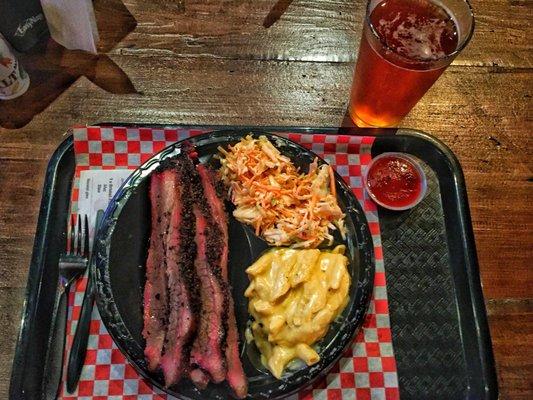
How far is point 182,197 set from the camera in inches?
85.8

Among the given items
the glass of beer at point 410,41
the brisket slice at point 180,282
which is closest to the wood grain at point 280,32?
the glass of beer at point 410,41

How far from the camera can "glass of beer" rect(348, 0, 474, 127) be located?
215 centimetres

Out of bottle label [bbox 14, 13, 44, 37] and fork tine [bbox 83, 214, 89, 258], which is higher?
bottle label [bbox 14, 13, 44, 37]

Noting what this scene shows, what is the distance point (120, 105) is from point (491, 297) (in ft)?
6.39

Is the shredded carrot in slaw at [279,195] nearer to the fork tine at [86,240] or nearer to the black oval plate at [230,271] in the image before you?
the black oval plate at [230,271]

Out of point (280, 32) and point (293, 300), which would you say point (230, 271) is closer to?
point (293, 300)

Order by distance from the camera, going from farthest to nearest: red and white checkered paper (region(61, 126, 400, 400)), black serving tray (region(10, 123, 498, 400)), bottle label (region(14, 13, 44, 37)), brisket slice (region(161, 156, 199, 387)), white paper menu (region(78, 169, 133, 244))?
bottle label (region(14, 13, 44, 37)) < white paper menu (region(78, 169, 133, 244)) < black serving tray (region(10, 123, 498, 400)) < red and white checkered paper (region(61, 126, 400, 400)) < brisket slice (region(161, 156, 199, 387))

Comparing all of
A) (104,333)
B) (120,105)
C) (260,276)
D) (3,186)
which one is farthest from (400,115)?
(3,186)

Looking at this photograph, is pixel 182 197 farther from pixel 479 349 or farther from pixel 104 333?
pixel 479 349

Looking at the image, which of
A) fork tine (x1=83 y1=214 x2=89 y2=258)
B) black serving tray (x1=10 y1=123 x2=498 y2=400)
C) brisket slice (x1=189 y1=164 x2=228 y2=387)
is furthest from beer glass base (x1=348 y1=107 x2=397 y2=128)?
fork tine (x1=83 y1=214 x2=89 y2=258)

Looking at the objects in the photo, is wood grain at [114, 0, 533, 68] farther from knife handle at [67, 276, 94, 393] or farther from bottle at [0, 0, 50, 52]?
knife handle at [67, 276, 94, 393]

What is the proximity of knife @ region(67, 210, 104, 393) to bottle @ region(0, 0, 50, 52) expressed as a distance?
1.21 m

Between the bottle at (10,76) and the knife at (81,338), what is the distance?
0.96 m

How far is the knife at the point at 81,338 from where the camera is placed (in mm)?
2002
